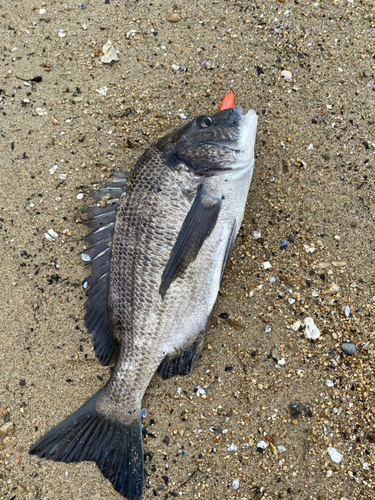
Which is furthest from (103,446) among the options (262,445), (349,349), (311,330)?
(349,349)

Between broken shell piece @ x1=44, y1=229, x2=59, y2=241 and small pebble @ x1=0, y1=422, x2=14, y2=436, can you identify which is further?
broken shell piece @ x1=44, y1=229, x2=59, y2=241

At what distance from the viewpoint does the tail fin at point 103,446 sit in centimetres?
242

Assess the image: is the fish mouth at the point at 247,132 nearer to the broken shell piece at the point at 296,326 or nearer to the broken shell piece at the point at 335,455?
the broken shell piece at the point at 296,326

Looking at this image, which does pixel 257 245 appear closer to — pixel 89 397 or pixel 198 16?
pixel 89 397

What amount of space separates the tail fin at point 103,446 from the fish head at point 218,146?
1.84 metres

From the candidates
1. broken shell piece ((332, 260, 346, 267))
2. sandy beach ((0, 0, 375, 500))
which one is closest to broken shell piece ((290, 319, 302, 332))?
sandy beach ((0, 0, 375, 500))

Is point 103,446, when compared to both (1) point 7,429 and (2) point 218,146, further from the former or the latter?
(2) point 218,146

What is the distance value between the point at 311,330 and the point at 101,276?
1.61 m

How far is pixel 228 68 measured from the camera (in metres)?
2.97

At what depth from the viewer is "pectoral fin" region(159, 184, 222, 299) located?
2.31 metres

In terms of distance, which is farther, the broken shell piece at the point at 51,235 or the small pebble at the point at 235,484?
the broken shell piece at the point at 51,235

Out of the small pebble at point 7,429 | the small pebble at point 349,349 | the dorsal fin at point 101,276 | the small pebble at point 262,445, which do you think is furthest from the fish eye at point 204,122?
the small pebble at point 7,429

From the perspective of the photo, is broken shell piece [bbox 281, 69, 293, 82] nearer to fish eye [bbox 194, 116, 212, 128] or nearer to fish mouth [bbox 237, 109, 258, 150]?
fish mouth [bbox 237, 109, 258, 150]

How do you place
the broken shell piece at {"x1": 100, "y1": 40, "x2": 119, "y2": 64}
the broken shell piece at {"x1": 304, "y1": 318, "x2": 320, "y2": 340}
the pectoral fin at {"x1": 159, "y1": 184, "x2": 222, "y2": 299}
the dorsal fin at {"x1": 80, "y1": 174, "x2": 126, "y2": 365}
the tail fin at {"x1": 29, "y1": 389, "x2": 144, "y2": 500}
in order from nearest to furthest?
the pectoral fin at {"x1": 159, "y1": 184, "x2": 222, "y2": 299}, the tail fin at {"x1": 29, "y1": 389, "x2": 144, "y2": 500}, the dorsal fin at {"x1": 80, "y1": 174, "x2": 126, "y2": 365}, the broken shell piece at {"x1": 304, "y1": 318, "x2": 320, "y2": 340}, the broken shell piece at {"x1": 100, "y1": 40, "x2": 119, "y2": 64}
